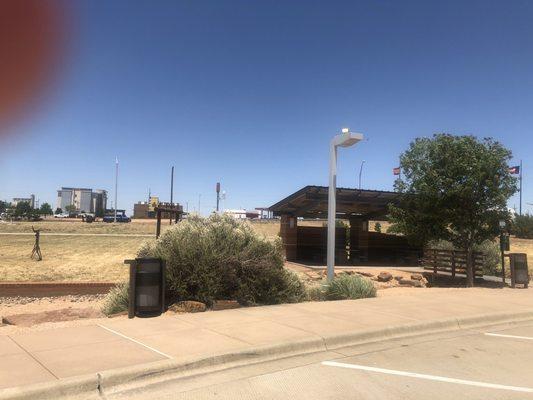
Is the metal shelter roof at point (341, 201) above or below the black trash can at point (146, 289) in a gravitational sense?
above

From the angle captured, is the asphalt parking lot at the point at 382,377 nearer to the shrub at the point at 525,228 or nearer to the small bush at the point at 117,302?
the small bush at the point at 117,302

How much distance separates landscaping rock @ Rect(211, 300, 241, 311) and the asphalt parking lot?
3.21 m

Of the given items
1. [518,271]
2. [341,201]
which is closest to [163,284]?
[518,271]

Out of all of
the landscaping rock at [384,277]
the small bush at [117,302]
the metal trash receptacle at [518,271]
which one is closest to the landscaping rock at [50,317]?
the small bush at [117,302]

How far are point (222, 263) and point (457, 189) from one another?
8.62 meters

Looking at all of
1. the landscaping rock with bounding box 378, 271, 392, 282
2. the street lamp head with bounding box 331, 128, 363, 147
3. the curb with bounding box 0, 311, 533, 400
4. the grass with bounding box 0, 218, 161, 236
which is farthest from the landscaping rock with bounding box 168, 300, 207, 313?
the grass with bounding box 0, 218, 161, 236

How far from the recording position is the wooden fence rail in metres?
17.8

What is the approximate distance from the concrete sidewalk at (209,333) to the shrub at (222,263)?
0.61 metres

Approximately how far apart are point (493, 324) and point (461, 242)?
287 inches

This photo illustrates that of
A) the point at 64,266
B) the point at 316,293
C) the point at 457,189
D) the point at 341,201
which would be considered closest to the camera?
the point at 316,293

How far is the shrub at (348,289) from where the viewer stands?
12.1 m

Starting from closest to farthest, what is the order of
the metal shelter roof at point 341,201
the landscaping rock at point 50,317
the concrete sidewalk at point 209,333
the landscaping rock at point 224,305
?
1. the concrete sidewalk at point 209,333
2. the landscaping rock at point 50,317
3. the landscaping rock at point 224,305
4. the metal shelter roof at point 341,201

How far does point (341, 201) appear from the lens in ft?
71.4

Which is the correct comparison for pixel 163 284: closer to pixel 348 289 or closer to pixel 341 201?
pixel 348 289
